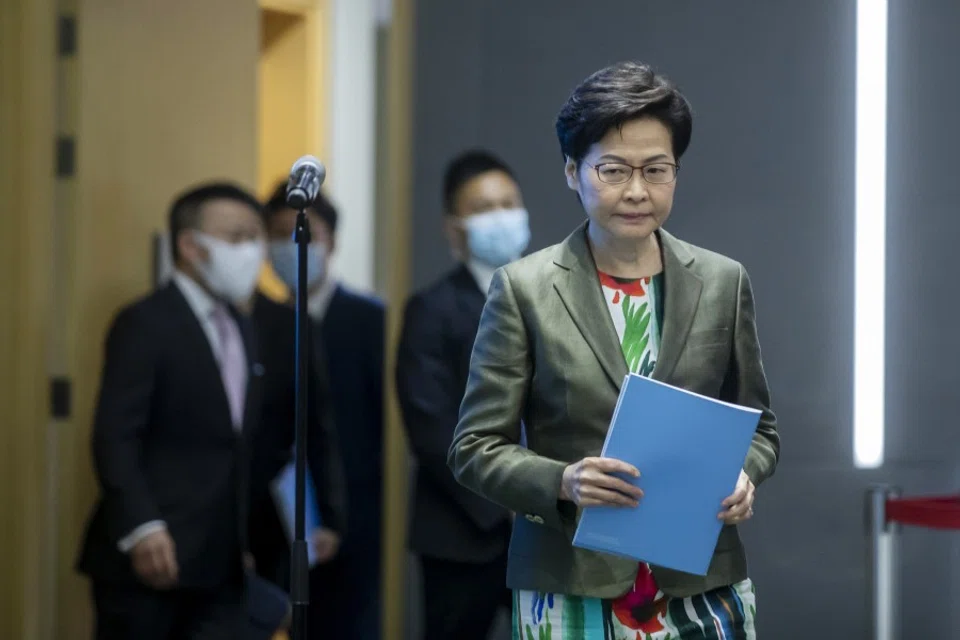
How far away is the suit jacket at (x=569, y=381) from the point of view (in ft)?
5.72

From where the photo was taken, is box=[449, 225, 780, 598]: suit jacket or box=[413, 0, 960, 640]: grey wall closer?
box=[449, 225, 780, 598]: suit jacket

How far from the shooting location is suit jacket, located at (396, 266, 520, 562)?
9.45 feet

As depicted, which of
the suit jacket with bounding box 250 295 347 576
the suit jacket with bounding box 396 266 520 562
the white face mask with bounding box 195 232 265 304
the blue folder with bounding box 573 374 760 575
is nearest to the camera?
the blue folder with bounding box 573 374 760 575

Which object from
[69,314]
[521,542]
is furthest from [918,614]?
[69,314]

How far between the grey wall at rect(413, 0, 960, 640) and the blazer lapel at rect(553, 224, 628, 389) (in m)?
0.24

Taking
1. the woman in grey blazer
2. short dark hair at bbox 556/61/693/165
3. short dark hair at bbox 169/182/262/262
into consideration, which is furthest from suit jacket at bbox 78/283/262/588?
short dark hair at bbox 556/61/693/165

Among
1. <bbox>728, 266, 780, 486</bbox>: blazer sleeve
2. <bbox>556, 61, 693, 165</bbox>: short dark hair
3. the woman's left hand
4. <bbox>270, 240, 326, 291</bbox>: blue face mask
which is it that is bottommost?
the woman's left hand

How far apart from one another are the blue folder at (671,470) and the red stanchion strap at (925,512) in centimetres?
101

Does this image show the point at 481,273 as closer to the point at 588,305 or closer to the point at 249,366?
the point at 249,366

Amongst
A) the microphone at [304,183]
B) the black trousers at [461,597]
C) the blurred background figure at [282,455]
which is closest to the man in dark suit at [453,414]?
the black trousers at [461,597]

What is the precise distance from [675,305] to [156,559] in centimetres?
213

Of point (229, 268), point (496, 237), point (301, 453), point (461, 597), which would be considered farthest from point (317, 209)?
point (301, 453)

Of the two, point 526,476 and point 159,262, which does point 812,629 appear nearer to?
point 526,476

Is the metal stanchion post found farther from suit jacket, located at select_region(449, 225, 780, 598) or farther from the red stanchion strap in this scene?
suit jacket, located at select_region(449, 225, 780, 598)
